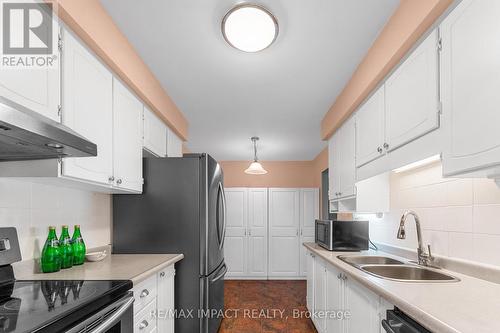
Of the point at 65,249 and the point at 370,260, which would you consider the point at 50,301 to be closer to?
the point at 65,249

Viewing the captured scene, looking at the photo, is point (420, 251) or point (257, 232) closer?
point (420, 251)

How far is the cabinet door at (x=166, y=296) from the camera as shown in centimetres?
205

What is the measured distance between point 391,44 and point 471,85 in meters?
0.77

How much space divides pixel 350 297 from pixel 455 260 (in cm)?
64

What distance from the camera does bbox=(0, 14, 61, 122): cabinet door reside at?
1183 millimetres

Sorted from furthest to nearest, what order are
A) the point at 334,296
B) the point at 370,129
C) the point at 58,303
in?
the point at 334,296, the point at 370,129, the point at 58,303

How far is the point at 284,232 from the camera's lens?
5.99 m

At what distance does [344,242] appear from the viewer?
295cm

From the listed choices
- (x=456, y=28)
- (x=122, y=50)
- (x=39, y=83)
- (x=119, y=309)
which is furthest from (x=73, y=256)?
(x=456, y=28)

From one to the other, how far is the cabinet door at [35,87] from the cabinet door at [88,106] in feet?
0.18

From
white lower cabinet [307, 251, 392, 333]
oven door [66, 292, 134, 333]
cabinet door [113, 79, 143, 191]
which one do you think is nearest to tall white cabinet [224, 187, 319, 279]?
white lower cabinet [307, 251, 392, 333]

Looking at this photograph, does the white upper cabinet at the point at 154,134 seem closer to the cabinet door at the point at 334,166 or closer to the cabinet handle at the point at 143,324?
the cabinet handle at the point at 143,324

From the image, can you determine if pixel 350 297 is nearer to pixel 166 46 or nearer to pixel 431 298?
pixel 431 298

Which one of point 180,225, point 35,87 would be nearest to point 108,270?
point 180,225
